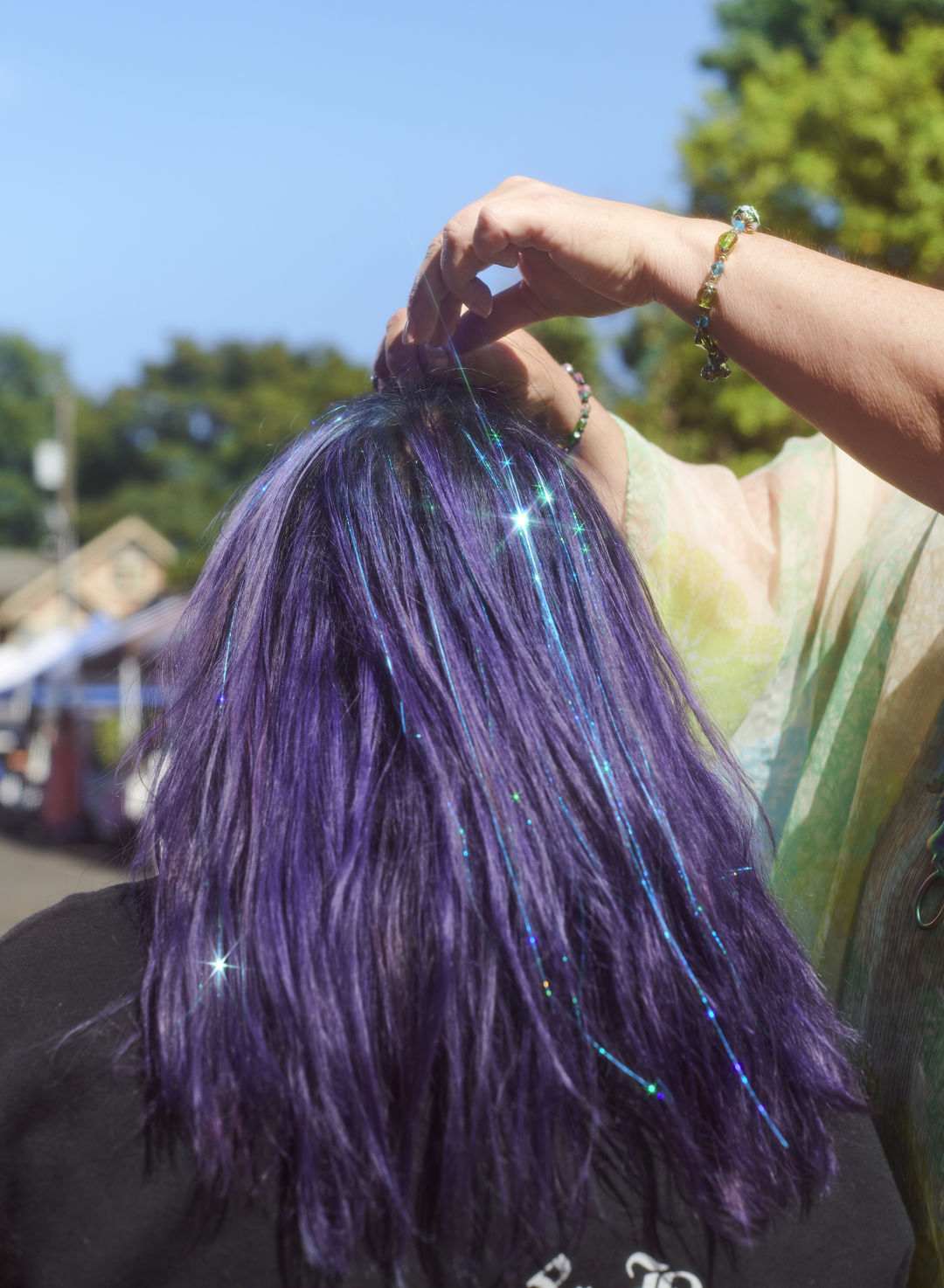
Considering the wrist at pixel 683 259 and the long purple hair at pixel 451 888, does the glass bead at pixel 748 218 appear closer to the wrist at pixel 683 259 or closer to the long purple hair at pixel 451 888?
the wrist at pixel 683 259

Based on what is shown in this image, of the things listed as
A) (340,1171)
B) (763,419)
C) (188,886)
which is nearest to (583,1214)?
(340,1171)

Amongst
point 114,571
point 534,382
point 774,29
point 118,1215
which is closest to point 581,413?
point 534,382

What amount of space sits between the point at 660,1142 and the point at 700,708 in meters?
0.38

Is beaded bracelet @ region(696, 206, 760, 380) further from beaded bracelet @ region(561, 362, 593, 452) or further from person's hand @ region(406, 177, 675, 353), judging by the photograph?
beaded bracelet @ region(561, 362, 593, 452)

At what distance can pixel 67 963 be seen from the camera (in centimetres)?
88

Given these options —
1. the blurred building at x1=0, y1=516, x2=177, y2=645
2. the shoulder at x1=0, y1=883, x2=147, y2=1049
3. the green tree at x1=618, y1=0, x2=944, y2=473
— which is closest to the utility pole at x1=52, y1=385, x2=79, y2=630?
the blurred building at x1=0, y1=516, x2=177, y2=645

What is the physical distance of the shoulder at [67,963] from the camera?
2.80 ft

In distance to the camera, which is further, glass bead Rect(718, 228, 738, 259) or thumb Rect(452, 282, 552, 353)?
thumb Rect(452, 282, 552, 353)

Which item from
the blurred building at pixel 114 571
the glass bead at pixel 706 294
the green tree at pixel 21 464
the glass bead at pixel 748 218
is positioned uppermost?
the green tree at pixel 21 464

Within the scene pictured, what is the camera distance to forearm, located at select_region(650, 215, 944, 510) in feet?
3.13

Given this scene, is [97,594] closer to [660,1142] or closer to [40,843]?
[40,843]

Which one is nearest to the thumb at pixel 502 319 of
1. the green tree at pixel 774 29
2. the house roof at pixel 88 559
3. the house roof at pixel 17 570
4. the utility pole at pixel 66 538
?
the green tree at pixel 774 29

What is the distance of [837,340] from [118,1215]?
3.03 feet

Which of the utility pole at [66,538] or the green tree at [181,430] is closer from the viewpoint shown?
the utility pole at [66,538]
